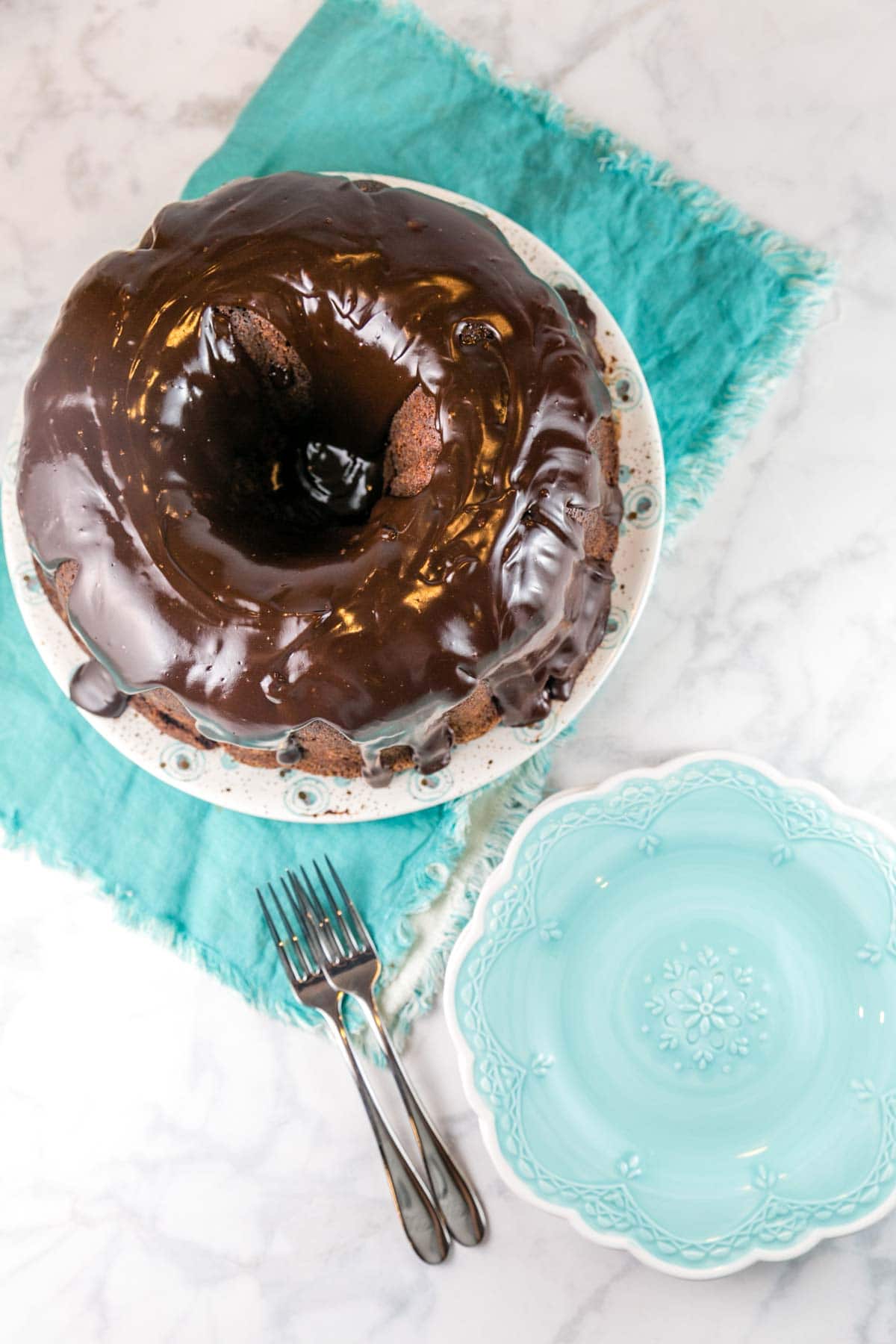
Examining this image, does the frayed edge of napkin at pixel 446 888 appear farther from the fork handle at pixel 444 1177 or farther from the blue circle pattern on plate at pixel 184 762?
the blue circle pattern on plate at pixel 184 762

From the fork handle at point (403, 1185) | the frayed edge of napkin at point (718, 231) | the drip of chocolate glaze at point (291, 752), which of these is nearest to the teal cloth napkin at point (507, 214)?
the frayed edge of napkin at point (718, 231)

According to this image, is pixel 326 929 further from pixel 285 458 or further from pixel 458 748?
pixel 285 458

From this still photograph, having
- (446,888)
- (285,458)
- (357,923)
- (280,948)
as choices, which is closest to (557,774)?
(446,888)

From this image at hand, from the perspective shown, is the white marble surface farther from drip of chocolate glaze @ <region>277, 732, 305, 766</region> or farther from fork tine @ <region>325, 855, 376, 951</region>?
drip of chocolate glaze @ <region>277, 732, 305, 766</region>

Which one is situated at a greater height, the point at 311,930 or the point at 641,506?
the point at 641,506

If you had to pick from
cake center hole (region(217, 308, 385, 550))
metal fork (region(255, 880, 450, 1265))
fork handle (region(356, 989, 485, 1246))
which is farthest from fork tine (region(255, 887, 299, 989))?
cake center hole (region(217, 308, 385, 550))

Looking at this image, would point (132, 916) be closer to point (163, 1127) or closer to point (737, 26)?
point (163, 1127)
